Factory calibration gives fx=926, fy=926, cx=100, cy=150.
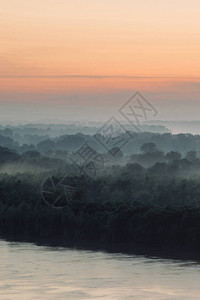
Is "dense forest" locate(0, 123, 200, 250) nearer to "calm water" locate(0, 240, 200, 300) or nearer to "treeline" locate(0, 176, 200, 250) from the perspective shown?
"treeline" locate(0, 176, 200, 250)

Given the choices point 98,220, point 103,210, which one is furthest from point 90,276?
point 103,210

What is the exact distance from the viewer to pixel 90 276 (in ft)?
124

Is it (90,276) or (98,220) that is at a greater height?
(98,220)

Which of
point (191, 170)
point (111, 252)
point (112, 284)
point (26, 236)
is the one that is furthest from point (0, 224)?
point (191, 170)

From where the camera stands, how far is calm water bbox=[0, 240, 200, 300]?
33.8 metres

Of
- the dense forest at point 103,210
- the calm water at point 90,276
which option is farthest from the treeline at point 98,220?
the calm water at point 90,276

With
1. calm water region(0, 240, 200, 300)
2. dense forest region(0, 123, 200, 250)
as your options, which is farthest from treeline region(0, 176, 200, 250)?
calm water region(0, 240, 200, 300)

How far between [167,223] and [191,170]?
50.7 m

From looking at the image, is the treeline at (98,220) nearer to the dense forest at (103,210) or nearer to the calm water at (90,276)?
the dense forest at (103,210)

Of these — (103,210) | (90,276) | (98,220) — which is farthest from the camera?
(103,210)

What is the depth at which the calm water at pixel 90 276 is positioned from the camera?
33781mm

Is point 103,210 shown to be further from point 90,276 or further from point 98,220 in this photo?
point 90,276

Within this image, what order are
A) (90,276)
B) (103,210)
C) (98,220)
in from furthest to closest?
1. (103,210)
2. (98,220)
3. (90,276)

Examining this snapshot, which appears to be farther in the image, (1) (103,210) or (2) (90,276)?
(1) (103,210)
